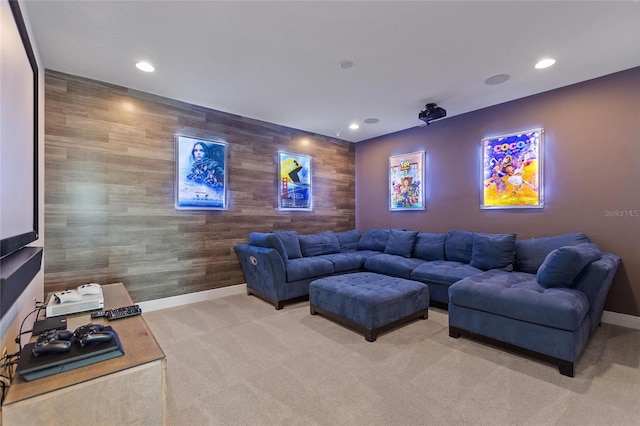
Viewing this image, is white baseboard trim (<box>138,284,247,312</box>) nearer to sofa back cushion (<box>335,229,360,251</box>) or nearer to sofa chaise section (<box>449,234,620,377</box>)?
sofa back cushion (<box>335,229,360,251</box>)

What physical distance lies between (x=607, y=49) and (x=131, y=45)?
170 inches

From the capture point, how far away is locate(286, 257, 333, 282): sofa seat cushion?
3.74 metres

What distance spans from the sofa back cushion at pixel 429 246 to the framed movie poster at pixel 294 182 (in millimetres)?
1974

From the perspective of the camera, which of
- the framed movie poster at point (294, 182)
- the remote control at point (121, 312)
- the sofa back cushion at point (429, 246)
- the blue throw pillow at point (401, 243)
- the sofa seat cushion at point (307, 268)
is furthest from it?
the framed movie poster at point (294, 182)

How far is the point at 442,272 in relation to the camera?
3572 mm

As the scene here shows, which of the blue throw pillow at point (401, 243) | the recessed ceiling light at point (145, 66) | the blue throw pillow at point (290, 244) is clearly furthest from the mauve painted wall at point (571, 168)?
the recessed ceiling light at point (145, 66)

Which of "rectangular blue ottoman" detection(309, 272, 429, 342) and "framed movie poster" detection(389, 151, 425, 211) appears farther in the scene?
"framed movie poster" detection(389, 151, 425, 211)

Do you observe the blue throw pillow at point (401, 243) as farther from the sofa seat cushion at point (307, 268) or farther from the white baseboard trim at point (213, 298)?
the white baseboard trim at point (213, 298)

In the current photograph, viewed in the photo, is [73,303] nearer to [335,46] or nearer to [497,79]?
[335,46]

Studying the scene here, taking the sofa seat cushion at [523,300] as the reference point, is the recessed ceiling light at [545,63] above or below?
above

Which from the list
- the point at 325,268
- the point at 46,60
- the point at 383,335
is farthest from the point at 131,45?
the point at 383,335

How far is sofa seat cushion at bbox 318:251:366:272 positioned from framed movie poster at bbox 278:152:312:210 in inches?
42.2

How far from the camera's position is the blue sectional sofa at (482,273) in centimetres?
224

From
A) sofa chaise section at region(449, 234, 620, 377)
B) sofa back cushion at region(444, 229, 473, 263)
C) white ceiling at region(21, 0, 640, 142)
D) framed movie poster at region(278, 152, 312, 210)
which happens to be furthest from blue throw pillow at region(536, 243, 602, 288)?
framed movie poster at region(278, 152, 312, 210)
